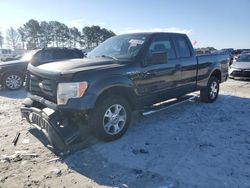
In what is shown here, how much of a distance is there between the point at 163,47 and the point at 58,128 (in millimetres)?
2988

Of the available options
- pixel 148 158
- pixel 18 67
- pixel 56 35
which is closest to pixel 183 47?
pixel 148 158

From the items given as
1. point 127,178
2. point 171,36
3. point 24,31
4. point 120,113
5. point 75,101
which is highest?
point 24,31

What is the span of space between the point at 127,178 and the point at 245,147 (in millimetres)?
2272

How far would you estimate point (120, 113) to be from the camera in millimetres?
5074

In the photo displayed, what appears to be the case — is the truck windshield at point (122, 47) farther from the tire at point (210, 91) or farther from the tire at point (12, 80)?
the tire at point (12, 80)

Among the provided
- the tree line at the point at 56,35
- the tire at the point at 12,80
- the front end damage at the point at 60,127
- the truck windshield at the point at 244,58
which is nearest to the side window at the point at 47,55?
the tire at the point at 12,80

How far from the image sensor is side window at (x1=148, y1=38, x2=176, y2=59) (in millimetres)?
5682

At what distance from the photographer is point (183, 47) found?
22.1ft

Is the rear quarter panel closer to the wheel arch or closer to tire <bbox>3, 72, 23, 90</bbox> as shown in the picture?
the wheel arch

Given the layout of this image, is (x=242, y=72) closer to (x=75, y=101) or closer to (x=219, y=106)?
(x=219, y=106)

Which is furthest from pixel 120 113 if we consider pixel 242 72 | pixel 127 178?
pixel 242 72

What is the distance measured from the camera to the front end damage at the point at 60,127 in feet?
14.3

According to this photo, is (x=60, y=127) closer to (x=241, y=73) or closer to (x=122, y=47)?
(x=122, y=47)

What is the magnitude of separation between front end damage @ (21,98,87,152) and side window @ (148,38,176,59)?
2.08 metres
